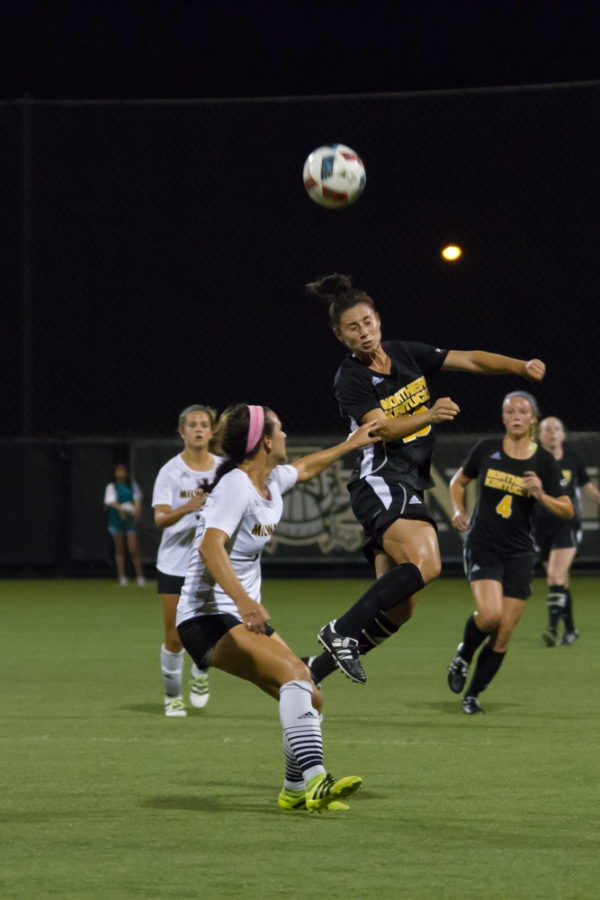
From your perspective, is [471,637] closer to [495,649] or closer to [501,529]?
[495,649]

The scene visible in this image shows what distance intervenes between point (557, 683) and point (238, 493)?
5421 mm

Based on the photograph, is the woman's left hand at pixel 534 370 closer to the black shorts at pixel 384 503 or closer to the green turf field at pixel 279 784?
the black shorts at pixel 384 503

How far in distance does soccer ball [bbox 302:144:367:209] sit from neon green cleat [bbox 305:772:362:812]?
3906mm

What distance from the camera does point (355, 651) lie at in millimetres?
6719

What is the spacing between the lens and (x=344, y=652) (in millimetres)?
6641

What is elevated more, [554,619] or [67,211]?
[67,211]

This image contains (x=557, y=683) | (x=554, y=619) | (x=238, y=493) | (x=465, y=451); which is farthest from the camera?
(x=465, y=451)

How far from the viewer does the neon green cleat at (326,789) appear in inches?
224

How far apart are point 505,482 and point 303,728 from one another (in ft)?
13.6

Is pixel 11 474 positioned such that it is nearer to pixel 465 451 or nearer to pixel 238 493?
pixel 465 451

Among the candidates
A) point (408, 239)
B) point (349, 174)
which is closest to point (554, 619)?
point (349, 174)

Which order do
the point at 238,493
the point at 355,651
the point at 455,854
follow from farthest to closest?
the point at 355,651 < the point at 238,493 < the point at 455,854

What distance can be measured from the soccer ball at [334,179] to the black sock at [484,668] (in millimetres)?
2935

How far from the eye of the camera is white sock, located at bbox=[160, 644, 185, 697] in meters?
9.14
